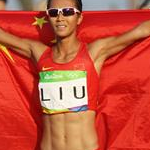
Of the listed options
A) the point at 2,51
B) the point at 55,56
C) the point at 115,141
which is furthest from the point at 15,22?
the point at 115,141

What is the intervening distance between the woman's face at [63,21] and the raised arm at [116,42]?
0.26 meters

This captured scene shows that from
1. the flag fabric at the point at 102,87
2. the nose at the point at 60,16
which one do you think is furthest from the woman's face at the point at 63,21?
the flag fabric at the point at 102,87

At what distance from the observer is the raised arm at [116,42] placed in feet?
16.0

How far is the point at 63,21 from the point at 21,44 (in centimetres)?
56

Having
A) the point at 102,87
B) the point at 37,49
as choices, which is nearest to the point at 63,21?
the point at 37,49

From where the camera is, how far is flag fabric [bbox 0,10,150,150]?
5211 mm

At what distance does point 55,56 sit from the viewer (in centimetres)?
500

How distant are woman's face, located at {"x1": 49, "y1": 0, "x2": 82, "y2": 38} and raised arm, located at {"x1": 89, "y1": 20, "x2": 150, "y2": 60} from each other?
261 mm

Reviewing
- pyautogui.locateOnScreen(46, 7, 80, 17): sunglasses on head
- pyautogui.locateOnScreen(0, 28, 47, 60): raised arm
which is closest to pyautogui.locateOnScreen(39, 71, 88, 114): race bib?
pyautogui.locateOnScreen(0, 28, 47, 60): raised arm

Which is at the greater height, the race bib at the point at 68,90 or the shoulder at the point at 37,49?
the shoulder at the point at 37,49

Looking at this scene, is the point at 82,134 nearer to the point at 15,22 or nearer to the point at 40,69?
the point at 40,69

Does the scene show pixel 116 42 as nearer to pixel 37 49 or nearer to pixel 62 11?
pixel 62 11

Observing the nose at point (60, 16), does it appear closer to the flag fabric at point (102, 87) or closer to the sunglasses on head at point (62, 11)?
the sunglasses on head at point (62, 11)

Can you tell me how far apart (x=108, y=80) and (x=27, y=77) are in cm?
77
